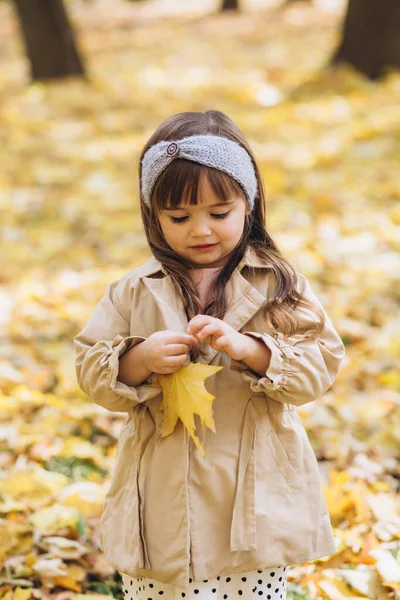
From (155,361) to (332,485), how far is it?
1478mm

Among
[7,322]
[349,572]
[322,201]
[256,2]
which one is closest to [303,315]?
[349,572]

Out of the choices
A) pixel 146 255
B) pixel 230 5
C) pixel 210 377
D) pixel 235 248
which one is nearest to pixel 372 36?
pixel 146 255

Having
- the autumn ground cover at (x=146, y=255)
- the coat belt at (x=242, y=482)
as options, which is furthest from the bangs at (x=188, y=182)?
the autumn ground cover at (x=146, y=255)

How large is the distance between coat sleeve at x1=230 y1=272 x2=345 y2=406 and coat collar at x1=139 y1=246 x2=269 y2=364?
58 millimetres

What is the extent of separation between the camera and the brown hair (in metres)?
1.87

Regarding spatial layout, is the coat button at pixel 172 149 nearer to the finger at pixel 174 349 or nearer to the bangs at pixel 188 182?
the bangs at pixel 188 182

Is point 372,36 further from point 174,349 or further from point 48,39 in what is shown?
point 174,349

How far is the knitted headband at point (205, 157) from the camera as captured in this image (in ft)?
6.10

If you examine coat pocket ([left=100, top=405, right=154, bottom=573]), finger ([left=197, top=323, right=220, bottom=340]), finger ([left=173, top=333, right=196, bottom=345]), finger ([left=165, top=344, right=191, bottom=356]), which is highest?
finger ([left=197, top=323, right=220, bottom=340])

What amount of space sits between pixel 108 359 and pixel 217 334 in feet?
0.97

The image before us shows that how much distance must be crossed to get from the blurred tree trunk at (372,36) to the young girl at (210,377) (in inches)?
280

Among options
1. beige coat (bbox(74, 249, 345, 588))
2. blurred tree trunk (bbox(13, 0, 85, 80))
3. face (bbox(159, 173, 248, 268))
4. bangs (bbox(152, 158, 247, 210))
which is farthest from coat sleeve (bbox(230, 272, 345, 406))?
blurred tree trunk (bbox(13, 0, 85, 80))

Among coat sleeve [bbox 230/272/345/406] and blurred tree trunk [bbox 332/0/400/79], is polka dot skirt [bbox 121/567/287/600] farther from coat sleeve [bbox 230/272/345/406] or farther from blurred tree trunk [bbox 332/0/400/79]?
blurred tree trunk [bbox 332/0/400/79]

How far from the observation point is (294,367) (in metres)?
1.87
